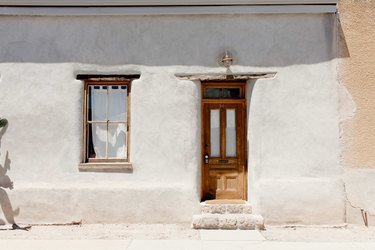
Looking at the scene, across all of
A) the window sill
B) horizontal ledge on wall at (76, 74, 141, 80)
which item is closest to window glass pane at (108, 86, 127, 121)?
horizontal ledge on wall at (76, 74, 141, 80)

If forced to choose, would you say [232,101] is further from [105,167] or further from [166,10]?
[105,167]

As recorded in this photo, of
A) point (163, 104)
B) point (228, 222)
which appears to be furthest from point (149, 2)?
point (228, 222)

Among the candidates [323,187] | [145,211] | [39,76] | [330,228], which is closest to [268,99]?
[323,187]

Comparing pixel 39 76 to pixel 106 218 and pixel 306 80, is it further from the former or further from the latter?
pixel 306 80

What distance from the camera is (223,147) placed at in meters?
8.63

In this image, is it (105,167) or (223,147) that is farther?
(223,147)

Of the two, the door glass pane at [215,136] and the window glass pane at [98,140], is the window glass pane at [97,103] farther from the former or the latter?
the door glass pane at [215,136]

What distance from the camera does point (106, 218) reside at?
26.6ft

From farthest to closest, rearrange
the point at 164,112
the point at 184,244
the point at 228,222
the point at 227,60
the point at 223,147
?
the point at 223,147, the point at 164,112, the point at 227,60, the point at 228,222, the point at 184,244

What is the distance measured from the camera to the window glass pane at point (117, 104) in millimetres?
8484

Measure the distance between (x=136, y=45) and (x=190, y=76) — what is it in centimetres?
122

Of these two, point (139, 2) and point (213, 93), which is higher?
point (139, 2)

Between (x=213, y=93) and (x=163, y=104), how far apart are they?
112cm

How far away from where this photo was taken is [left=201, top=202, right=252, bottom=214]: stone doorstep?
804cm
